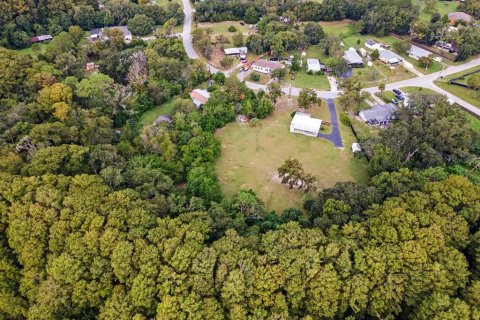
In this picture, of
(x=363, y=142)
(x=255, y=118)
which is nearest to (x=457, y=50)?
(x=363, y=142)

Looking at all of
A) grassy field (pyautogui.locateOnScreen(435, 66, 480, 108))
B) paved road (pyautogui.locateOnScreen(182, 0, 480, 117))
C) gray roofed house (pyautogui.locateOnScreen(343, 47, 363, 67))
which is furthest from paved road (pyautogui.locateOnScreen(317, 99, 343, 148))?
grassy field (pyautogui.locateOnScreen(435, 66, 480, 108))

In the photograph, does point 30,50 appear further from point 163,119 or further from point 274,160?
point 274,160

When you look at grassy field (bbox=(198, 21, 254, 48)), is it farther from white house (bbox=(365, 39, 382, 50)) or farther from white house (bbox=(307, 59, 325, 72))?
white house (bbox=(365, 39, 382, 50))

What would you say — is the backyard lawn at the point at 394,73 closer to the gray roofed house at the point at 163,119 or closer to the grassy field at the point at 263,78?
the grassy field at the point at 263,78

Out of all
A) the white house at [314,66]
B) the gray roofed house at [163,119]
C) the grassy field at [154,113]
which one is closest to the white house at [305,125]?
the white house at [314,66]

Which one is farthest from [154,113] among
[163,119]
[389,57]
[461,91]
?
[461,91]

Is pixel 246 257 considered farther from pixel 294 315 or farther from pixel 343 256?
pixel 343 256
